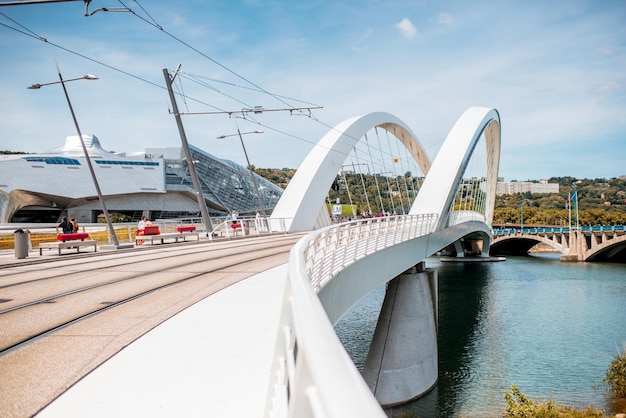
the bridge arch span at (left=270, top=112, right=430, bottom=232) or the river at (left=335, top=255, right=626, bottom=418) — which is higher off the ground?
the bridge arch span at (left=270, top=112, right=430, bottom=232)

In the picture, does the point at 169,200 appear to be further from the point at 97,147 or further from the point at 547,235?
the point at 547,235

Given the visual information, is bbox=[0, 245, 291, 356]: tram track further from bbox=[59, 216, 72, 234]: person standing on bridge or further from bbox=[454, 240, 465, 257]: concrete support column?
bbox=[454, 240, 465, 257]: concrete support column

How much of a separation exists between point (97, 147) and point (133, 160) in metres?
21.7

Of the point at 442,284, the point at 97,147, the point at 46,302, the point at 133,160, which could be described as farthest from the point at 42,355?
the point at 97,147

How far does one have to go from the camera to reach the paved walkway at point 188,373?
389cm

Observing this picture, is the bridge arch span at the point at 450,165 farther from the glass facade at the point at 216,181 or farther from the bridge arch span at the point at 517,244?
the glass facade at the point at 216,181

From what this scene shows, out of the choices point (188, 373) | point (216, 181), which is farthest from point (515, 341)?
point (216, 181)

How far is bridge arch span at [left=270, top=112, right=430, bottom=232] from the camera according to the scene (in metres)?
29.5

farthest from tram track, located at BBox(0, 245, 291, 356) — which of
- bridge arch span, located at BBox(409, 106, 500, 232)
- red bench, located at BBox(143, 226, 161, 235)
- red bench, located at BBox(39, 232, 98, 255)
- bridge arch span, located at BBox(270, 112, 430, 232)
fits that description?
bridge arch span, located at BBox(270, 112, 430, 232)

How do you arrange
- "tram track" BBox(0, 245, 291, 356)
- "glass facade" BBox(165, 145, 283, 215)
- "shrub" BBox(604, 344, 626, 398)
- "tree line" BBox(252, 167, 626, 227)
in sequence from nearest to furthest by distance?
"tram track" BBox(0, 245, 291, 356) < "shrub" BBox(604, 344, 626, 398) < "tree line" BBox(252, 167, 626, 227) < "glass facade" BBox(165, 145, 283, 215)

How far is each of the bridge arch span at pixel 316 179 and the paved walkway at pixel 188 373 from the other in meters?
22.5

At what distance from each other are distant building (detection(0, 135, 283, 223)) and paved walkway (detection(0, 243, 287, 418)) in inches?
2300

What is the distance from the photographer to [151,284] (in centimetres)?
989

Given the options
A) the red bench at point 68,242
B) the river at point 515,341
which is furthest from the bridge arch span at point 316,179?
the red bench at point 68,242
